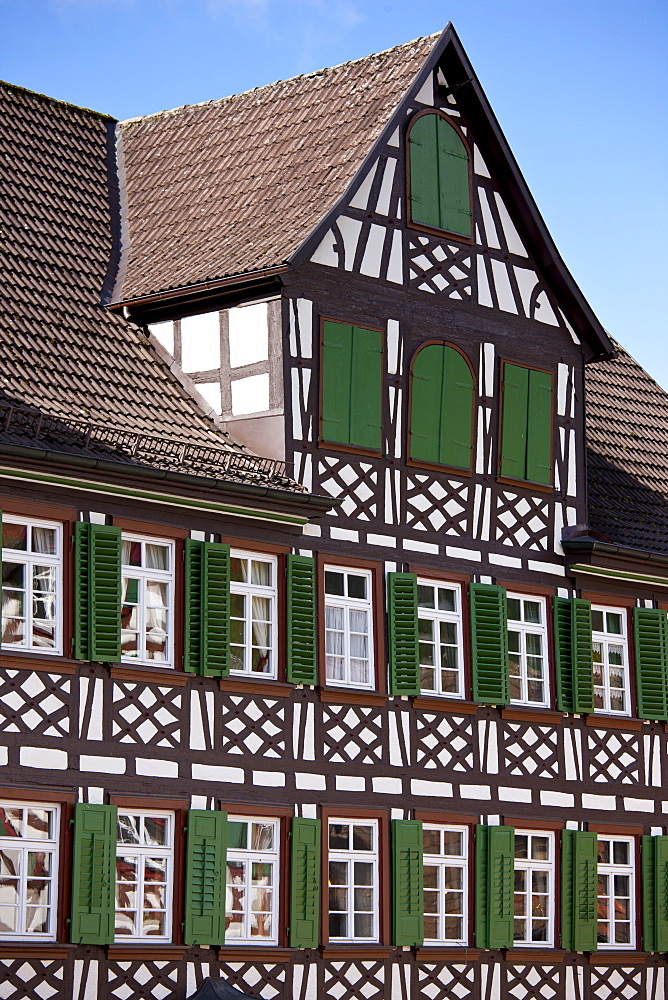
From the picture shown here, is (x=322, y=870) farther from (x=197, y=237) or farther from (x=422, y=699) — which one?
(x=197, y=237)

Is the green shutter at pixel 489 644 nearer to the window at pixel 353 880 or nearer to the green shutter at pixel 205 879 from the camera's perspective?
the window at pixel 353 880

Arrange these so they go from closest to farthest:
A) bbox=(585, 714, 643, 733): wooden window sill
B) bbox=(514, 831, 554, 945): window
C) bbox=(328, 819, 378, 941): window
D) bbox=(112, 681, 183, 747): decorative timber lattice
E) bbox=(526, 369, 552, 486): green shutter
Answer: bbox=(112, 681, 183, 747): decorative timber lattice, bbox=(328, 819, 378, 941): window, bbox=(514, 831, 554, 945): window, bbox=(585, 714, 643, 733): wooden window sill, bbox=(526, 369, 552, 486): green shutter

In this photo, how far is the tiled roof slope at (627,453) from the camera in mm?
29484

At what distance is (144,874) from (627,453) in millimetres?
11303

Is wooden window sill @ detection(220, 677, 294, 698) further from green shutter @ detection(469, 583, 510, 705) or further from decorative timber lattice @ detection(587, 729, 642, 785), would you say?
decorative timber lattice @ detection(587, 729, 642, 785)

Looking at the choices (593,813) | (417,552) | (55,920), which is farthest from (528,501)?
(55,920)

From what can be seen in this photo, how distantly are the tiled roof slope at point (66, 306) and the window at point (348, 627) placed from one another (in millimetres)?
1737

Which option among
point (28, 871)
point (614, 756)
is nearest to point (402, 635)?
point (614, 756)

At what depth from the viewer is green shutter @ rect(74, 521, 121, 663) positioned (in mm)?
22812

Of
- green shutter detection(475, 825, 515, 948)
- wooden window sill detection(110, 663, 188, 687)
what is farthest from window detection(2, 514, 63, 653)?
green shutter detection(475, 825, 515, 948)

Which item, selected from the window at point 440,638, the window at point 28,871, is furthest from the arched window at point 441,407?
the window at point 28,871

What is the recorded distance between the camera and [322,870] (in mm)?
24641

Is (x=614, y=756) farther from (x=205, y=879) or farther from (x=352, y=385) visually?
(x=205, y=879)

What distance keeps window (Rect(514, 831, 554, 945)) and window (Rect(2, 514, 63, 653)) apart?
24.2ft
